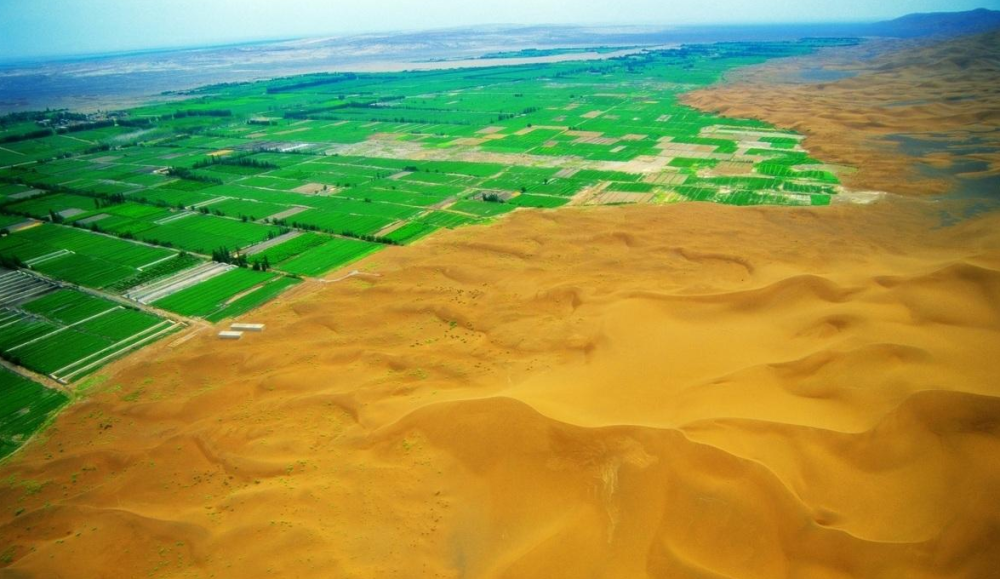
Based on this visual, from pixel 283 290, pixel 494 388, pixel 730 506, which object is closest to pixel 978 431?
pixel 730 506

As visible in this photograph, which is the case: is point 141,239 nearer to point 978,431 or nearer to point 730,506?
point 730,506

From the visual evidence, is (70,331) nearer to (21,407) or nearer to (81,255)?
(21,407)

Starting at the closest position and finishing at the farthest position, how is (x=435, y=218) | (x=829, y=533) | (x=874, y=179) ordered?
1. (x=829, y=533)
2. (x=435, y=218)
3. (x=874, y=179)

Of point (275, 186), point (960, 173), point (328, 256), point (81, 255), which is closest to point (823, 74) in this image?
point (960, 173)

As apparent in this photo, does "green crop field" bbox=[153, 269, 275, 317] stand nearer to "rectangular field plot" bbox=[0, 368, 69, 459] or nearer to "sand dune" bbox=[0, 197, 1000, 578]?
"sand dune" bbox=[0, 197, 1000, 578]

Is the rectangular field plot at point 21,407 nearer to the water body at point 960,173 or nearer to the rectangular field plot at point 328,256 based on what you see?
the rectangular field plot at point 328,256

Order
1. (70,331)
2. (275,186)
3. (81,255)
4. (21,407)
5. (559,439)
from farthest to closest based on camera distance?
(275,186) < (81,255) < (70,331) < (21,407) < (559,439)
